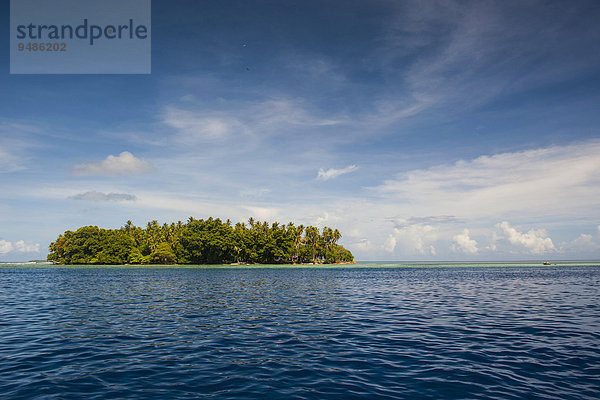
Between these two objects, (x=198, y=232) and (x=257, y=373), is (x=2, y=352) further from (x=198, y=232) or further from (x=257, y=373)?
(x=198, y=232)

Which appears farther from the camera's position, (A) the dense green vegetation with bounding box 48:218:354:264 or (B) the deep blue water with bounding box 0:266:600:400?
(A) the dense green vegetation with bounding box 48:218:354:264

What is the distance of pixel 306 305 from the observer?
32.7 metres

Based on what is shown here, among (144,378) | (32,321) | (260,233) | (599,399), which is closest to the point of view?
(599,399)

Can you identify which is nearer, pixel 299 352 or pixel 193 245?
pixel 299 352

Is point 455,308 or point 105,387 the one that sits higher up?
point 105,387

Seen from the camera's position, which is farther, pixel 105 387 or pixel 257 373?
pixel 257 373

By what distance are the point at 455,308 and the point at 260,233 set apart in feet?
509

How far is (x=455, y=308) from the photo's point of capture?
1201 inches

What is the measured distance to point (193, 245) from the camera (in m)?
167

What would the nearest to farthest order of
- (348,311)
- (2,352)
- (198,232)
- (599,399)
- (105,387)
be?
(599,399) → (105,387) → (2,352) → (348,311) → (198,232)

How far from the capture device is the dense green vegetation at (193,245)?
170 m

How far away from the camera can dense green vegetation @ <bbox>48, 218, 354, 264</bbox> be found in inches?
6688

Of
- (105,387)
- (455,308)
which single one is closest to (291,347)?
(105,387)

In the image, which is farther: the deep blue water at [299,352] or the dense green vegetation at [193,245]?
the dense green vegetation at [193,245]
